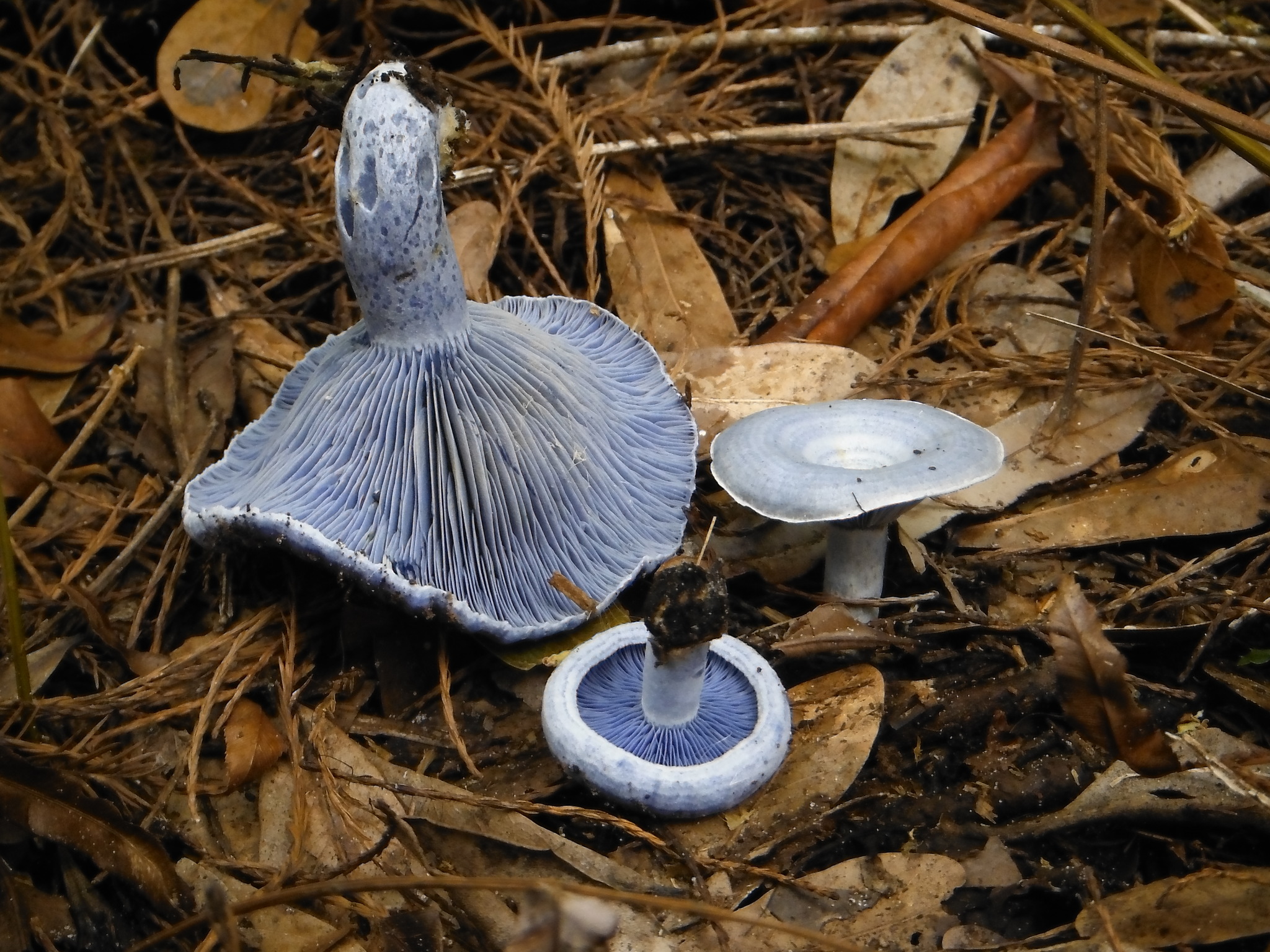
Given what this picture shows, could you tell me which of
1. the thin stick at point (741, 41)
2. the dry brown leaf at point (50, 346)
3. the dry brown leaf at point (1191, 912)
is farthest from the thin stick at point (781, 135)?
the dry brown leaf at point (1191, 912)

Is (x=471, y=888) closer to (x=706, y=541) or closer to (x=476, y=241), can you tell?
(x=706, y=541)

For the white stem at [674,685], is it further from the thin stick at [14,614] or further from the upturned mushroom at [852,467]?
the thin stick at [14,614]

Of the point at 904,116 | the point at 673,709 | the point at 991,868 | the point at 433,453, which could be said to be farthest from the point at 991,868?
the point at 904,116

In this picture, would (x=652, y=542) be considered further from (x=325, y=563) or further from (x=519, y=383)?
(x=325, y=563)

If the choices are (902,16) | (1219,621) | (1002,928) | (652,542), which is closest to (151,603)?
(652,542)

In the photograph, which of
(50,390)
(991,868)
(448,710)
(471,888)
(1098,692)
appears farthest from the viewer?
(50,390)
